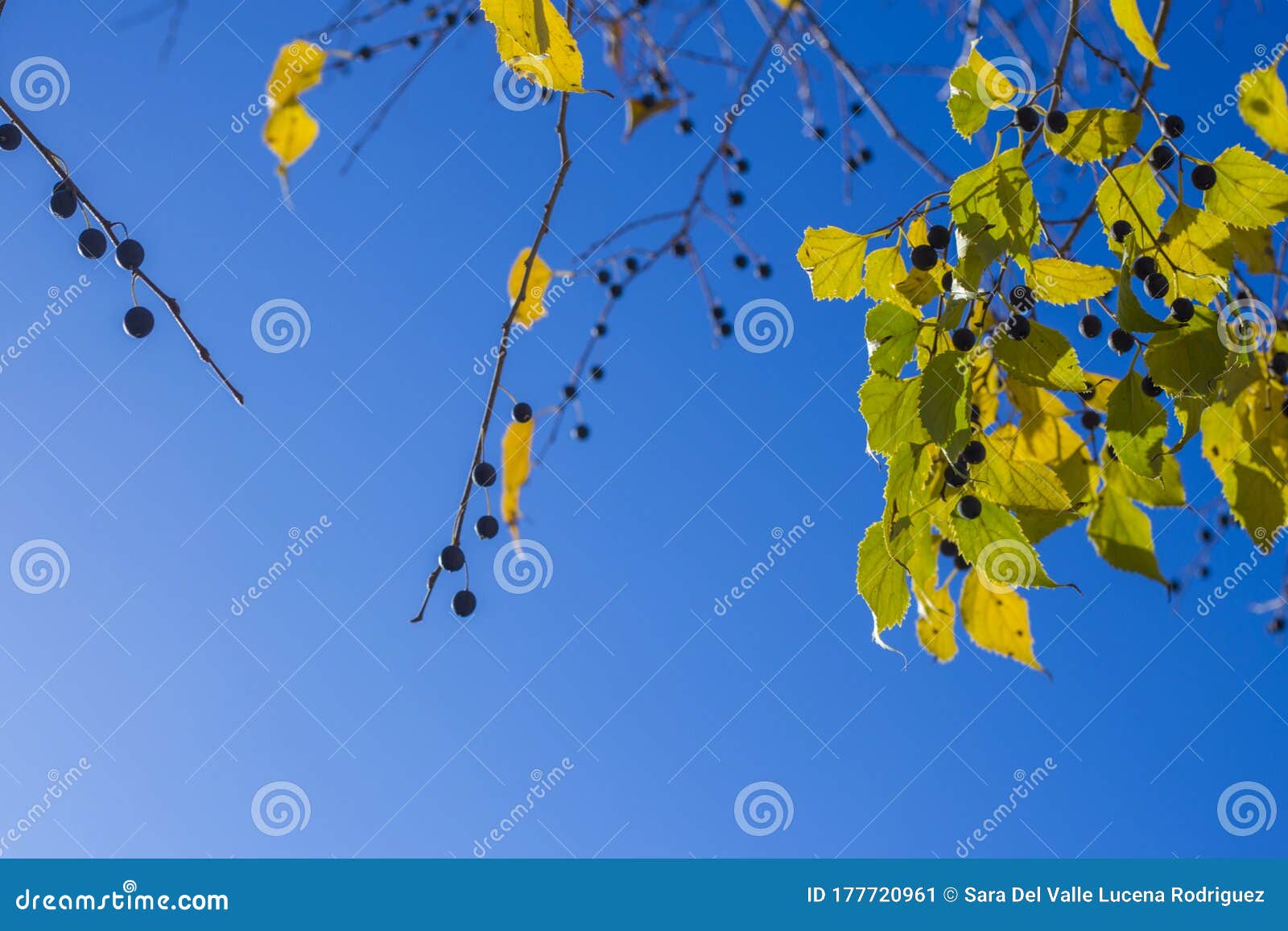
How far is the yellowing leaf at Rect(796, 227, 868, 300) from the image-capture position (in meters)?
1.44

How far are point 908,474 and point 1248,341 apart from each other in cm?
50

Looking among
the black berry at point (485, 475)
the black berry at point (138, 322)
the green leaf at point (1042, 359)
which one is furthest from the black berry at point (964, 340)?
the black berry at point (138, 322)

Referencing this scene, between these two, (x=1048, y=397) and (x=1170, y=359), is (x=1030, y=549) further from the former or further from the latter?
(x=1048, y=397)

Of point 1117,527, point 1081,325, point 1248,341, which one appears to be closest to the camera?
point 1248,341

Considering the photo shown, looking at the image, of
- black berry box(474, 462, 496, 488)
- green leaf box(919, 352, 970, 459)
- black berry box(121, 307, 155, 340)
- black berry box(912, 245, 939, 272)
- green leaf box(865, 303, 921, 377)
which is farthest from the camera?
black berry box(474, 462, 496, 488)

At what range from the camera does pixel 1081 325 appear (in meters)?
1.78

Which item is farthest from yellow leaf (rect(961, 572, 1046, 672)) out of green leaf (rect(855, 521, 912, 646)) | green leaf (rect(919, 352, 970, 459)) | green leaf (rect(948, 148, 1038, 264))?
green leaf (rect(948, 148, 1038, 264))

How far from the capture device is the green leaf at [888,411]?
124cm

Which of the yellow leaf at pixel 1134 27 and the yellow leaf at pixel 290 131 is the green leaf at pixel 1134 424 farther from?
the yellow leaf at pixel 290 131

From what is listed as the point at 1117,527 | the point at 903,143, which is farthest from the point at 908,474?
the point at 903,143

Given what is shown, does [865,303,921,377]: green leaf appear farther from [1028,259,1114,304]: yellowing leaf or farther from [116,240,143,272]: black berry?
A: [116,240,143,272]: black berry

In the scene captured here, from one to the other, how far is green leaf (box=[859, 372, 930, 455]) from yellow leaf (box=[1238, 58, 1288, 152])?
0.56 m

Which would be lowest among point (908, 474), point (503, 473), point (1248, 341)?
point (503, 473)

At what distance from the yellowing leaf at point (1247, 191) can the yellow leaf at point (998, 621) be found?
21.7 inches
